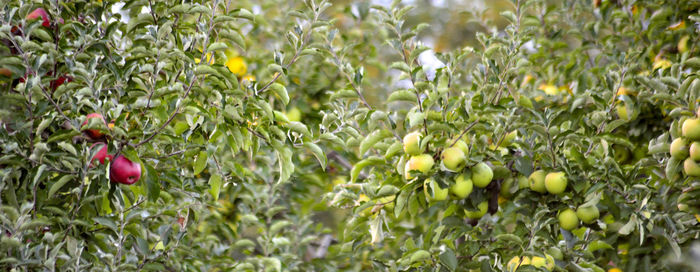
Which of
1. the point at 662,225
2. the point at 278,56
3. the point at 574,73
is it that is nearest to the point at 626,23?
the point at 574,73

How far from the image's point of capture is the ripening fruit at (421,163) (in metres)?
1.57

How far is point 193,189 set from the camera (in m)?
1.70

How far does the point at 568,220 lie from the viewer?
5.36 feet

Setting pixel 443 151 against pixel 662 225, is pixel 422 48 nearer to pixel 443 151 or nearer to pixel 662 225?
pixel 443 151

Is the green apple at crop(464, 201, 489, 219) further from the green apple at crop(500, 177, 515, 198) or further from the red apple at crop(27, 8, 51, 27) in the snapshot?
the red apple at crop(27, 8, 51, 27)

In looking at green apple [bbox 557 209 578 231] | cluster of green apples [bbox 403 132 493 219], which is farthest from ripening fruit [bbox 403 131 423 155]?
green apple [bbox 557 209 578 231]

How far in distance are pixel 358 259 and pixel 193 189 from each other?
118cm

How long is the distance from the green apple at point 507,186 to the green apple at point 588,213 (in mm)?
187

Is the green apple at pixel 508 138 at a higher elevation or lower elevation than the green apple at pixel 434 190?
higher

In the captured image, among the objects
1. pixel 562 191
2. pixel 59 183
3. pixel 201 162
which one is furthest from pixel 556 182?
pixel 59 183

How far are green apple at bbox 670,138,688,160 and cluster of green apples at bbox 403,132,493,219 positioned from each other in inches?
17.1

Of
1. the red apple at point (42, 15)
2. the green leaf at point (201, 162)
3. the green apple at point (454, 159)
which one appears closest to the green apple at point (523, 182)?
the green apple at point (454, 159)

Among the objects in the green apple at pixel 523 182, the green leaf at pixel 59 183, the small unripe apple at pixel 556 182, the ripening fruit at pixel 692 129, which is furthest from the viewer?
the green apple at pixel 523 182

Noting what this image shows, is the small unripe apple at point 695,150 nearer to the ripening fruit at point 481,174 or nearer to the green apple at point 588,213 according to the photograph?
the green apple at point 588,213
